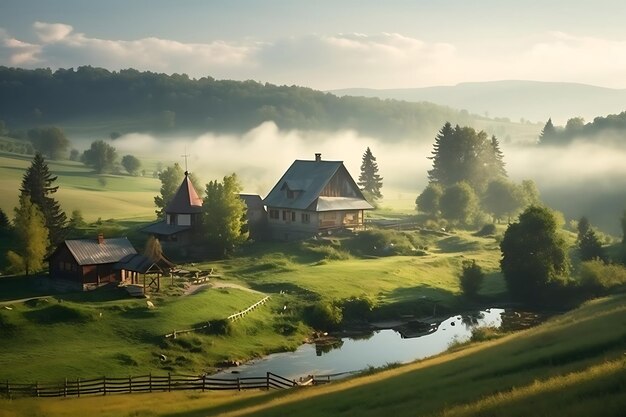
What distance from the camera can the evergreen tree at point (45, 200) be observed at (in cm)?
8606

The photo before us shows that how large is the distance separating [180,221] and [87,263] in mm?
23282

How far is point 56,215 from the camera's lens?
88.1 m

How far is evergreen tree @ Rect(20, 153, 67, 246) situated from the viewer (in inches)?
3388

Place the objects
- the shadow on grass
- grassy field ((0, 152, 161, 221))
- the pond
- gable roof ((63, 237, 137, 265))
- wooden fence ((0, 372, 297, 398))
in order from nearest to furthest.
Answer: wooden fence ((0, 372, 297, 398))
the pond
gable roof ((63, 237, 137, 265))
the shadow on grass
grassy field ((0, 152, 161, 221))

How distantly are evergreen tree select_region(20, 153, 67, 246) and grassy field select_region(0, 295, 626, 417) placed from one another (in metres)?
45.5

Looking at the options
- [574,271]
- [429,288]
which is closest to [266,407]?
[429,288]

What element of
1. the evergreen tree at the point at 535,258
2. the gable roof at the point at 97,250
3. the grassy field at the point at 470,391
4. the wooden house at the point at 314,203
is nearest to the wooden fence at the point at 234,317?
the grassy field at the point at 470,391

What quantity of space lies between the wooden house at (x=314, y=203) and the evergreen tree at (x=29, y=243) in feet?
121

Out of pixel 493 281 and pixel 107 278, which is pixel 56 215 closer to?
pixel 107 278

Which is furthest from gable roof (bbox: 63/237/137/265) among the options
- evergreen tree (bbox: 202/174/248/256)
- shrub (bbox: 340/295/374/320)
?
shrub (bbox: 340/295/374/320)

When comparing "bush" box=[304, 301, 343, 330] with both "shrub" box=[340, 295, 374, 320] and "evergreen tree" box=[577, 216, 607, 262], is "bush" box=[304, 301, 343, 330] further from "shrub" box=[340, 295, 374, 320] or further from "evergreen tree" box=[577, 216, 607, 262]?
"evergreen tree" box=[577, 216, 607, 262]

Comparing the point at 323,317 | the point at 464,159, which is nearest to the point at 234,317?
the point at 323,317

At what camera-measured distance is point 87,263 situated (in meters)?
68.2

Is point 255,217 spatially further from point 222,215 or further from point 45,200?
point 45,200
